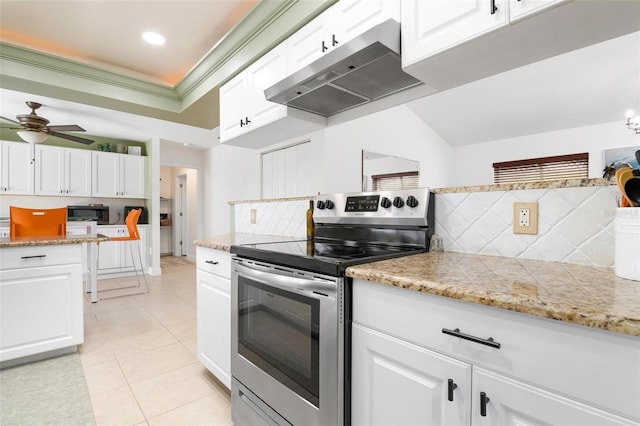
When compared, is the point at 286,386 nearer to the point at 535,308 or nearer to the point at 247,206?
the point at 535,308

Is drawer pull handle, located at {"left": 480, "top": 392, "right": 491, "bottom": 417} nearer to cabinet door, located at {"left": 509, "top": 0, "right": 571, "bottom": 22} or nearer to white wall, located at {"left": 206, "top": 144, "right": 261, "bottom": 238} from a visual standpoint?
cabinet door, located at {"left": 509, "top": 0, "right": 571, "bottom": 22}

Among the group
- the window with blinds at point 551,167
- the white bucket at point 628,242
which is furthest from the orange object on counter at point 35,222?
the window with blinds at point 551,167

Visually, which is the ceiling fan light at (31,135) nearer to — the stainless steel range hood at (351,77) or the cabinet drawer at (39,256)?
the cabinet drawer at (39,256)

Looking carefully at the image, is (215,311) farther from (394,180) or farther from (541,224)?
(394,180)

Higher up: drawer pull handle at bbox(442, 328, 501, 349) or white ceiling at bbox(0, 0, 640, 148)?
white ceiling at bbox(0, 0, 640, 148)

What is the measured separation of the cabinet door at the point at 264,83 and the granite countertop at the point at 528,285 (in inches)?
55.5

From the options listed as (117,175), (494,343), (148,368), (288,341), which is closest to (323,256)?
(288,341)

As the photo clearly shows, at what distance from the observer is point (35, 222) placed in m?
3.03

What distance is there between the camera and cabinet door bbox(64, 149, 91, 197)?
16.1ft

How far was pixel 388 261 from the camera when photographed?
112 cm

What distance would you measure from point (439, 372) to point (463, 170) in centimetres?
367

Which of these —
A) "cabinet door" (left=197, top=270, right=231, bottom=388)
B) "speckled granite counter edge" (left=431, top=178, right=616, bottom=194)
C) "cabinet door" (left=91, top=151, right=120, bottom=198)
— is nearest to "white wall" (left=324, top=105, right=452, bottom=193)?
"cabinet door" (left=197, top=270, right=231, bottom=388)

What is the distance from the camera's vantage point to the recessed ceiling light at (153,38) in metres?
2.57

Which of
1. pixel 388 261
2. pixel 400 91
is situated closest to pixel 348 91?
pixel 400 91
